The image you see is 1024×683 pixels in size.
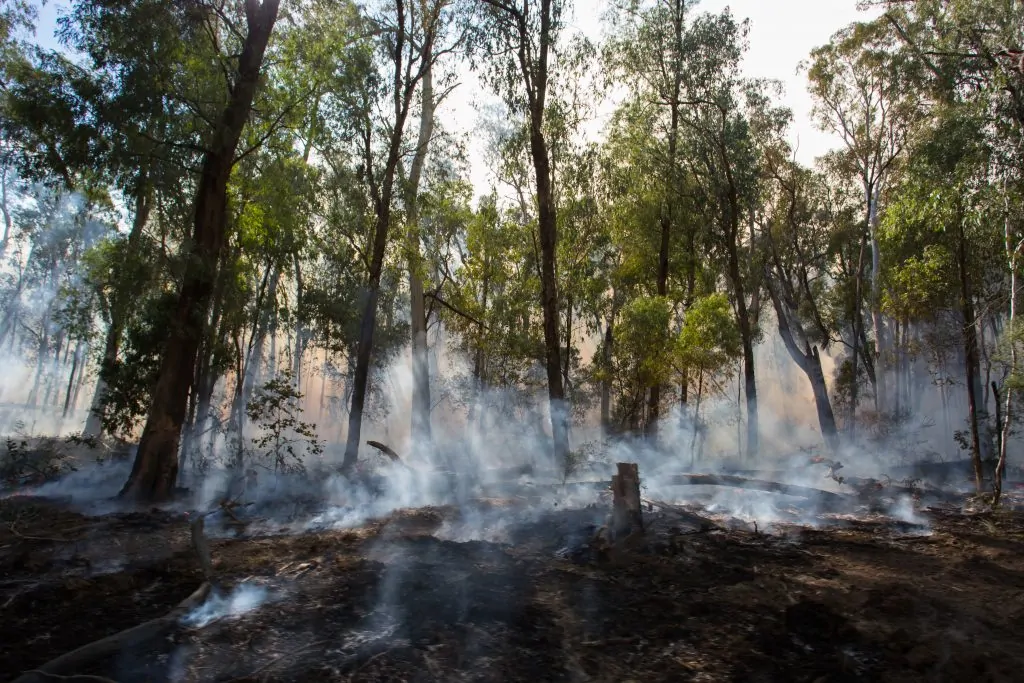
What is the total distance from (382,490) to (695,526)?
604 centimetres

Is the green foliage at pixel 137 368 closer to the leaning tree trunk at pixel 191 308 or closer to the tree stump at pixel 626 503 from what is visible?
the leaning tree trunk at pixel 191 308

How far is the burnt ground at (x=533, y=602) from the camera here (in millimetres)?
5008

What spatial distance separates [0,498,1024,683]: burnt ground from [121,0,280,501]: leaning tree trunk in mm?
1820

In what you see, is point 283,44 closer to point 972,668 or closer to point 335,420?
point 972,668

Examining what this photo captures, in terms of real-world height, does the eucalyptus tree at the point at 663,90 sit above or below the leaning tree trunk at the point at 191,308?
above

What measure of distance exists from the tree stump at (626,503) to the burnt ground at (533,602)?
0.31 m

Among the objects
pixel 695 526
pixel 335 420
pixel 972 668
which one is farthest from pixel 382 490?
pixel 335 420

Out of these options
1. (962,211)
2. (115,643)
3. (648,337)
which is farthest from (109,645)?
(648,337)

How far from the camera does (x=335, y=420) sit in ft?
132

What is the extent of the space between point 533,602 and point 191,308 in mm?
8409

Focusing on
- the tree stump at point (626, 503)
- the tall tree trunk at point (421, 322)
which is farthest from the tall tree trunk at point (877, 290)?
the tree stump at point (626, 503)

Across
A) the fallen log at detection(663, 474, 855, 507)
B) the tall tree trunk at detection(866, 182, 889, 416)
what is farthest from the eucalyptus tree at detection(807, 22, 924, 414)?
the fallen log at detection(663, 474, 855, 507)

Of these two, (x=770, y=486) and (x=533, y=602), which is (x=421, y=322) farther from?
(x=533, y=602)

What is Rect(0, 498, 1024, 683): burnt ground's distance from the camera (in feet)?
16.4
